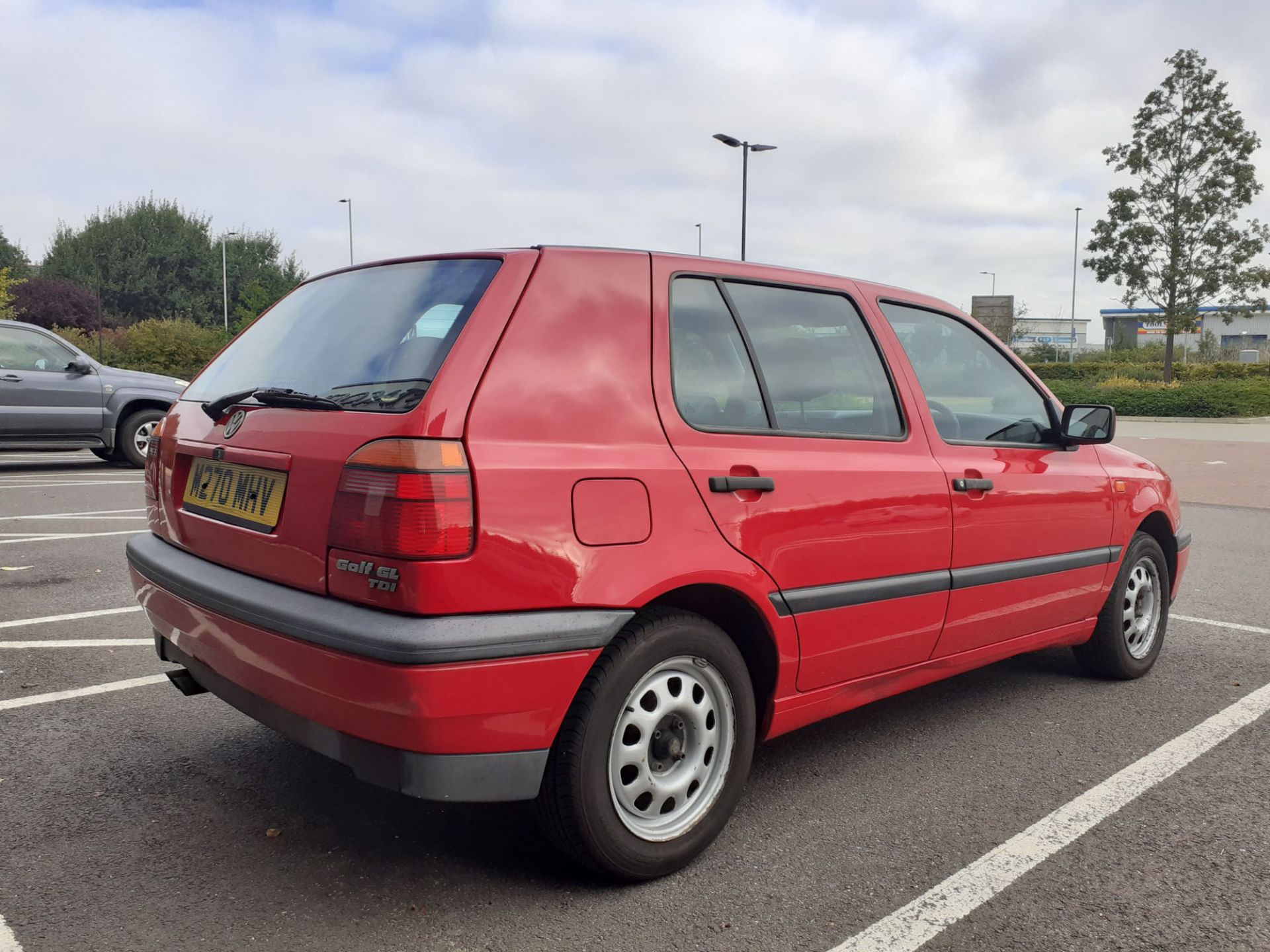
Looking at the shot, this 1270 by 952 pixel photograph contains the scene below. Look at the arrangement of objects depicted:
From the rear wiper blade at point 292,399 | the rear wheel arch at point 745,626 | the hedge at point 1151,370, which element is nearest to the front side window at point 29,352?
the rear wiper blade at point 292,399

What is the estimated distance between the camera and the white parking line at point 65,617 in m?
5.00

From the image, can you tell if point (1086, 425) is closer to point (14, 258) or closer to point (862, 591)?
point (862, 591)

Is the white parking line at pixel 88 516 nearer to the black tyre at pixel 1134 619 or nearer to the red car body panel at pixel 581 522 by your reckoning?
the red car body panel at pixel 581 522

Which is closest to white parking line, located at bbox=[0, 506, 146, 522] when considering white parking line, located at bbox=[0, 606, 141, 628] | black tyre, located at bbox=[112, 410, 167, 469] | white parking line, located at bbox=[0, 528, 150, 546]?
white parking line, located at bbox=[0, 528, 150, 546]

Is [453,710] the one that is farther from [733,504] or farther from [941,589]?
[941,589]

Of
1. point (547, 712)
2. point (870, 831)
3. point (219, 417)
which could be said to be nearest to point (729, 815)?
point (870, 831)

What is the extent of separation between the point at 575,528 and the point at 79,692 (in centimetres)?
268

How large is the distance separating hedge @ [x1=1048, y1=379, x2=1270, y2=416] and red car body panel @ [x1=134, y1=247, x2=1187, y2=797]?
2565 cm

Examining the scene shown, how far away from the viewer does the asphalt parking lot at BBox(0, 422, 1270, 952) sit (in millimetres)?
2393

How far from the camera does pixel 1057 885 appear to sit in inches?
103

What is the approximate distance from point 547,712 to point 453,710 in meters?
0.23

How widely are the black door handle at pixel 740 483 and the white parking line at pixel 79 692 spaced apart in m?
2.70

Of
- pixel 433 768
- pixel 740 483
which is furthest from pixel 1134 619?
pixel 433 768

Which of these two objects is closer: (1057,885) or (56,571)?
(1057,885)
